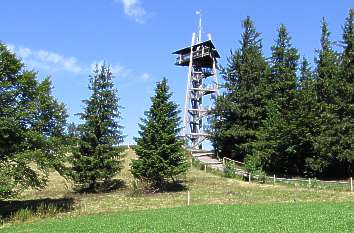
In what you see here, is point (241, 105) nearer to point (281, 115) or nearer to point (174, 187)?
point (281, 115)

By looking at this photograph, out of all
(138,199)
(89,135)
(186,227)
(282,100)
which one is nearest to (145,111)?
(89,135)

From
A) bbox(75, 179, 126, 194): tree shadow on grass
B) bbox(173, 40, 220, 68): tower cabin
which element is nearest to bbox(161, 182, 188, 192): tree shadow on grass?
bbox(75, 179, 126, 194): tree shadow on grass

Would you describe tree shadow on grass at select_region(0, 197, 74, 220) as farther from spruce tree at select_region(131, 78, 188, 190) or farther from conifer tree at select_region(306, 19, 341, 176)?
conifer tree at select_region(306, 19, 341, 176)

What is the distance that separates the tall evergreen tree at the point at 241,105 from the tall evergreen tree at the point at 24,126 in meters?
29.1

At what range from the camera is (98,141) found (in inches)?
1770

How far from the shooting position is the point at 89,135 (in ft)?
146

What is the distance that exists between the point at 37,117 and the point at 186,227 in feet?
50.6

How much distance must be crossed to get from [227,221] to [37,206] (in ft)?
57.8

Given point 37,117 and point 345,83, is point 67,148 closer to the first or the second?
point 37,117

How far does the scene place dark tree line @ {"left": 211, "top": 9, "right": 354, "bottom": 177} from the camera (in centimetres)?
4697

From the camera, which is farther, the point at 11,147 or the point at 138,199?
the point at 138,199

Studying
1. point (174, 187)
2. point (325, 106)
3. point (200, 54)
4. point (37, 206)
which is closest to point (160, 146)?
point (174, 187)

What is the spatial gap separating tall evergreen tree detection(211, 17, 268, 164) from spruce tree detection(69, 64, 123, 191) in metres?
18.9

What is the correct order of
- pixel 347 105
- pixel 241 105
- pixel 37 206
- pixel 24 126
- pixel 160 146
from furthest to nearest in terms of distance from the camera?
pixel 241 105 → pixel 347 105 → pixel 160 146 → pixel 37 206 → pixel 24 126
